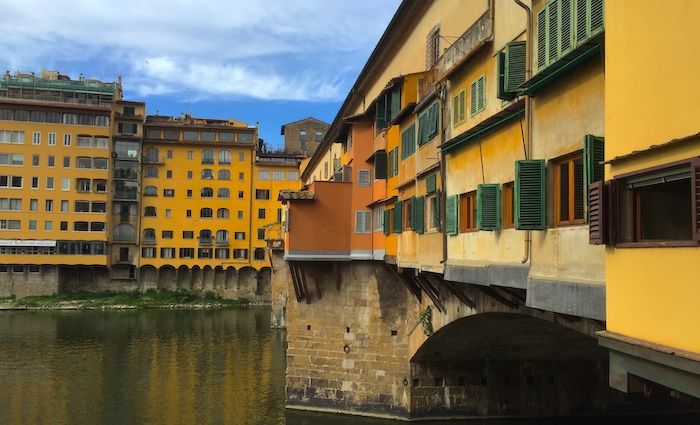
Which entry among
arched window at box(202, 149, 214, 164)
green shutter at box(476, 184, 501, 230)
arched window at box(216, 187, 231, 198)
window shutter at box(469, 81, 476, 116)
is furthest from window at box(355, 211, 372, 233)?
arched window at box(202, 149, 214, 164)

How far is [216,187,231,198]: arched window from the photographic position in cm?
7056

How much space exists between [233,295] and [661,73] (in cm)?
6777

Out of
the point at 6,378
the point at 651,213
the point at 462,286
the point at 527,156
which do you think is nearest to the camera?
the point at 651,213

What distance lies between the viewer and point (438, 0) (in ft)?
52.5

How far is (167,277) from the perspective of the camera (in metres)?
69.6

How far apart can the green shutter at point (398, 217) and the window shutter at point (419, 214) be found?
2.11 meters

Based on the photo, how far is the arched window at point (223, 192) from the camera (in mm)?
70562

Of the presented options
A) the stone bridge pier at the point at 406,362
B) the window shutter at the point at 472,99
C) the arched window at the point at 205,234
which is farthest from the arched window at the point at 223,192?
the window shutter at the point at 472,99

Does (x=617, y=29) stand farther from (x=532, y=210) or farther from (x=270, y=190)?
(x=270, y=190)

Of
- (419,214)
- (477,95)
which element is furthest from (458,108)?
(419,214)

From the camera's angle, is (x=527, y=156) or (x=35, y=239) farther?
(x=35, y=239)

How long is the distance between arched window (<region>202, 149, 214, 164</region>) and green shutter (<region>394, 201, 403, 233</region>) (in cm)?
5567

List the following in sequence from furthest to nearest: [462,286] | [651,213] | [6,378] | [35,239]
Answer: [35,239]
[6,378]
[462,286]
[651,213]

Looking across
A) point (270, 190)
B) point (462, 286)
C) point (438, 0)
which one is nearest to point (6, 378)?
point (462, 286)
